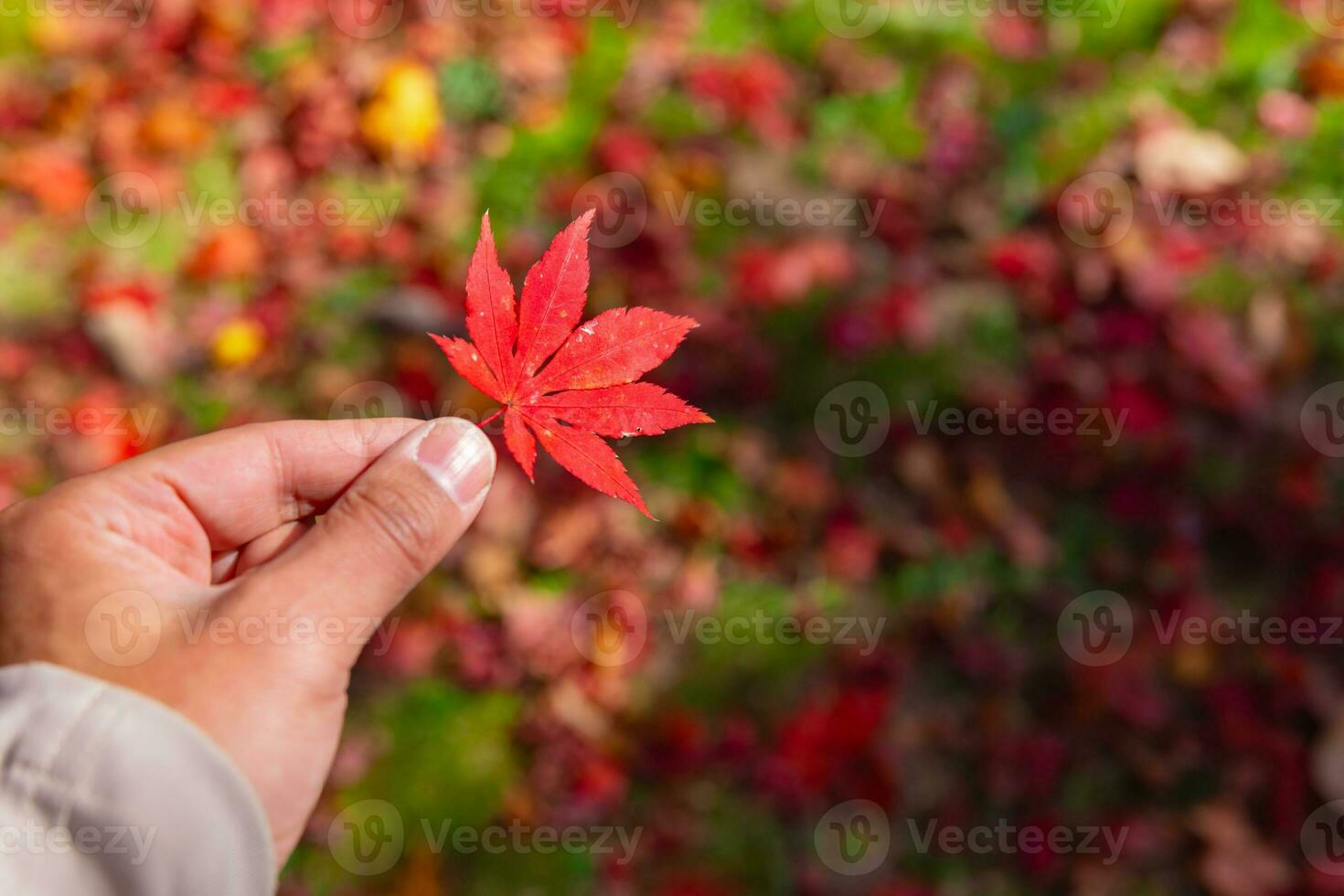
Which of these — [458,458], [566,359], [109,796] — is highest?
[566,359]

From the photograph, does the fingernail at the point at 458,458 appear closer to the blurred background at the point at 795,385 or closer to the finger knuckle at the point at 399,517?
the finger knuckle at the point at 399,517

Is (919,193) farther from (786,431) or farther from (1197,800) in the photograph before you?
(1197,800)

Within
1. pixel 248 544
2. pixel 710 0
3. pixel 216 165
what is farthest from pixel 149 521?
pixel 710 0

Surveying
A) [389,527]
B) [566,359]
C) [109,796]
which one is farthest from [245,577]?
[566,359]

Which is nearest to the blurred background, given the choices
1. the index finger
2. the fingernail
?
the index finger

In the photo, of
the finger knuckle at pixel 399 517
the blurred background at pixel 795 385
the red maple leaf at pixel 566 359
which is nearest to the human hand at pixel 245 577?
the finger knuckle at pixel 399 517

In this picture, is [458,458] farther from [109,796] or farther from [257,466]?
[109,796]

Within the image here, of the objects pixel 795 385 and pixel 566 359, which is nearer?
Answer: pixel 566 359
